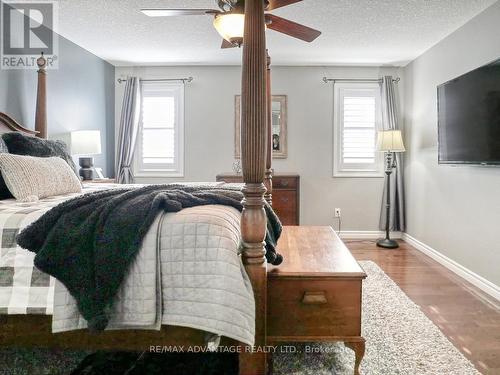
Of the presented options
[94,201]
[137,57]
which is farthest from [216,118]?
[94,201]

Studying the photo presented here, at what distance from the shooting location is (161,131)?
5.05 m

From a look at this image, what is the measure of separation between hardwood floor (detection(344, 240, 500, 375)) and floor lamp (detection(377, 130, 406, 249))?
0.78ft

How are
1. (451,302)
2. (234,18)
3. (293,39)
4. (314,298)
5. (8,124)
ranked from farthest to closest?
(293,39), (8,124), (451,302), (234,18), (314,298)

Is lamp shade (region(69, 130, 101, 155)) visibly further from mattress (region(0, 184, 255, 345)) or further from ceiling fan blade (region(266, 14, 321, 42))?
mattress (region(0, 184, 255, 345))

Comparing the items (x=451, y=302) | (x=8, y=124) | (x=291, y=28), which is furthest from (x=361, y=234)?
(x=8, y=124)

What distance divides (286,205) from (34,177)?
9.96ft

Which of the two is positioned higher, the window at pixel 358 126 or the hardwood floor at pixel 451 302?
the window at pixel 358 126

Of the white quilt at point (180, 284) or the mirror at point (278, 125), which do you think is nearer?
the white quilt at point (180, 284)

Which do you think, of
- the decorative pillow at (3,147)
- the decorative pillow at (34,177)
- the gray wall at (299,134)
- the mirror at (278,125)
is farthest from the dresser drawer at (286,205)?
the decorative pillow at (3,147)

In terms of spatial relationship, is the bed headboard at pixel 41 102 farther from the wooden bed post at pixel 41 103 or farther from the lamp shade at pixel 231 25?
the lamp shade at pixel 231 25

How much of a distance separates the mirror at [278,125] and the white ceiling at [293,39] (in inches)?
21.3

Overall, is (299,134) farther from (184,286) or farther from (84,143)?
(184,286)

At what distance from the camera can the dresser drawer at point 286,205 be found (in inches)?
179

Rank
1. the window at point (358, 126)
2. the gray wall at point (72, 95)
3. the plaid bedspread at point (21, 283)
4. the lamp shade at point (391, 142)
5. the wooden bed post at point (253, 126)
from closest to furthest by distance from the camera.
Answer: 1. the wooden bed post at point (253, 126)
2. the plaid bedspread at point (21, 283)
3. the gray wall at point (72, 95)
4. the lamp shade at point (391, 142)
5. the window at point (358, 126)
